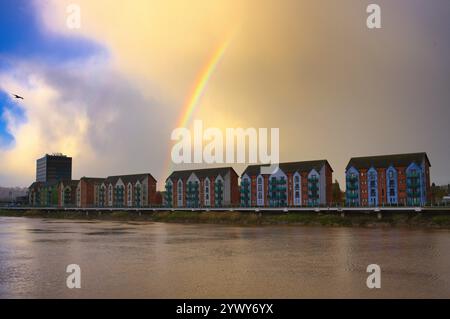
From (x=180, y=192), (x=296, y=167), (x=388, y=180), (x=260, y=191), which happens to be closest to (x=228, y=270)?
(x=388, y=180)

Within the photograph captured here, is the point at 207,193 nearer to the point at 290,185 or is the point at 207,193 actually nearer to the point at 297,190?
the point at 290,185

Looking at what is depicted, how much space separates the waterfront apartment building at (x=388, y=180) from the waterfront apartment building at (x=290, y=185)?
278 inches

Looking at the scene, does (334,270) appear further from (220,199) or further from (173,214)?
(220,199)

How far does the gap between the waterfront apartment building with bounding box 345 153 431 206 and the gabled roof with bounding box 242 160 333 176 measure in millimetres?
8247

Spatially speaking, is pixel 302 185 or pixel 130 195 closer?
pixel 302 185

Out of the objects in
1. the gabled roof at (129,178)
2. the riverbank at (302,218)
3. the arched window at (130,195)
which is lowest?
the riverbank at (302,218)

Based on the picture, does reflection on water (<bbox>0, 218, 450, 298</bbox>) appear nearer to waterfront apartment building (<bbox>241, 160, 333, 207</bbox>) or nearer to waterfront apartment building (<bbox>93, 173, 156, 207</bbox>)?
waterfront apartment building (<bbox>241, 160, 333, 207</bbox>)

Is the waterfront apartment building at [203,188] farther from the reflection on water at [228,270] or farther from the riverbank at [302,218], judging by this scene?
the reflection on water at [228,270]

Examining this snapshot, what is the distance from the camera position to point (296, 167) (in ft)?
425

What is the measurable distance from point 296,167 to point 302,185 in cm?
622

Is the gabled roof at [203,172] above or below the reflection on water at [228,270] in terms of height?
above

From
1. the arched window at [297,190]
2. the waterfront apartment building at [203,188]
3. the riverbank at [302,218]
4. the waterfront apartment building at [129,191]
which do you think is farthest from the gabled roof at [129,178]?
the arched window at [297,190]

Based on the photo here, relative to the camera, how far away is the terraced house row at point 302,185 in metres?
111
